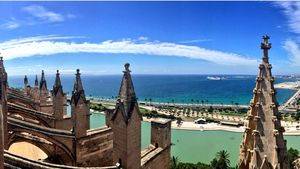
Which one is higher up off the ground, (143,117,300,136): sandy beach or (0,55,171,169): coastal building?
(0,55,171,169): coastal building

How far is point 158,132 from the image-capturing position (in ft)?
47.5

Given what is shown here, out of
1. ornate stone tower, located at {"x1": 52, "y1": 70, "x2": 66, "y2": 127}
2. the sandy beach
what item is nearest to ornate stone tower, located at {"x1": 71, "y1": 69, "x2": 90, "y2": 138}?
ornate stone tower, located at {"x1": 52, "y1": 70, "x2": 66, "y2": 127}

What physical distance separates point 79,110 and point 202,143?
73364mm

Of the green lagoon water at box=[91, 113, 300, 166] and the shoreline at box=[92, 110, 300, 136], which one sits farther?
the shoreline at box=[92, 110, 300, 136]

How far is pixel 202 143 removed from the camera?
3425 inches

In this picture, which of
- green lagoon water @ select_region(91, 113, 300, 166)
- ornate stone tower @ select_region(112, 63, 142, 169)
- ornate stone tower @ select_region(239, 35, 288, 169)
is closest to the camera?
ornate stone tower @ select_region(239, 35, 288, 169)

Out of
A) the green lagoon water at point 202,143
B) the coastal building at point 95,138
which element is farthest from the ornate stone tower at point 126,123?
the green lagoon water at point 202,143

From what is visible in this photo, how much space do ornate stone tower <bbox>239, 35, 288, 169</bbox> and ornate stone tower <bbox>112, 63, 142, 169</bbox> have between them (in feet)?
11.6

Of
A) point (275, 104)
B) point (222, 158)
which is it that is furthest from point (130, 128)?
point (222, 158)

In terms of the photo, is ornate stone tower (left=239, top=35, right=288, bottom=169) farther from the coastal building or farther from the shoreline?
the shoreline

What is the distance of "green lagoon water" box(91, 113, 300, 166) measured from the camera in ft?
236

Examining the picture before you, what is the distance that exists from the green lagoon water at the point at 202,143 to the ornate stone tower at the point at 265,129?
56.4m

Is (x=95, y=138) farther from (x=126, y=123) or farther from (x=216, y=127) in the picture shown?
(x=216, y=127)

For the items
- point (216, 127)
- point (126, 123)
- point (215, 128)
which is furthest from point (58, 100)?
point (216, 127)
